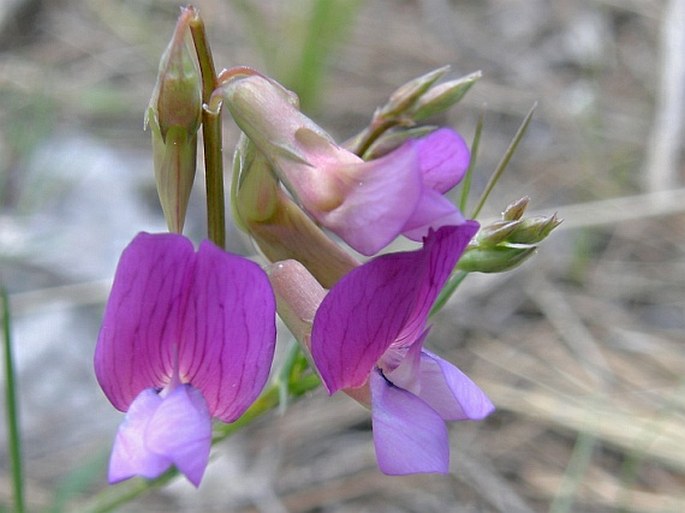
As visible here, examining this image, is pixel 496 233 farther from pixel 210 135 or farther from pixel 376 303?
pixel 210 135

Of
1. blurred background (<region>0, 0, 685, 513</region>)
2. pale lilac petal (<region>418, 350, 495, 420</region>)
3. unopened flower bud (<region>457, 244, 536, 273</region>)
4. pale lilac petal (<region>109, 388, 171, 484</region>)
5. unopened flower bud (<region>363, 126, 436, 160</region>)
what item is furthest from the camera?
blurred background (<region>0, 0, 685, 513</region>)

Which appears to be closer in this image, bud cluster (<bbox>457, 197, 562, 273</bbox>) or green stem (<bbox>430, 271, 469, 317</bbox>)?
bud cluster (<bbox>457, 197, 562, 273</bbox>)

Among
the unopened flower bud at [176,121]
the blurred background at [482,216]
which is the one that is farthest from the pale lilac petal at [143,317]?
the blurred background at [482,216]

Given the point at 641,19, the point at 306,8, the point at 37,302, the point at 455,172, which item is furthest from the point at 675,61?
the point at 455,172

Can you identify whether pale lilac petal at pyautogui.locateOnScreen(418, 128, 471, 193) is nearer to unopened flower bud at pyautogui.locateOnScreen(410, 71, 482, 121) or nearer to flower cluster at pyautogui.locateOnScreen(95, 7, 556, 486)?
flower cluster at pyautogui.locateOnScreen(95, 7, 556, 486)

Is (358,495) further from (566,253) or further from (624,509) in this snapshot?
(566,253)

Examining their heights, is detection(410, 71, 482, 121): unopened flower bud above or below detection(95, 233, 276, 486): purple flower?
above

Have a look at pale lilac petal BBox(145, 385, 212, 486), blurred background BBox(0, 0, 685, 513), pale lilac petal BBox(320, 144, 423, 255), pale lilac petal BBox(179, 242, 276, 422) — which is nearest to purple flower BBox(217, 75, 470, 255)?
pale lilac petal BBox(320, 144, 423, 255)

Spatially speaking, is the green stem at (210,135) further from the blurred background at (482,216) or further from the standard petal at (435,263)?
the blurred background at (482,216)
